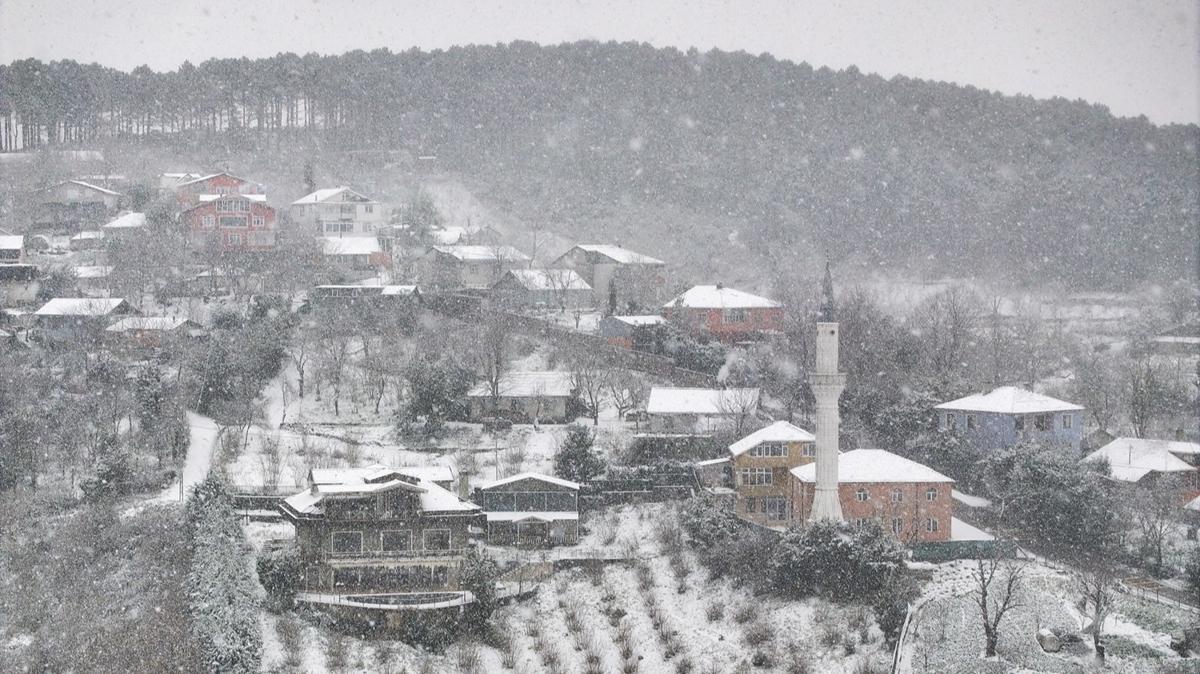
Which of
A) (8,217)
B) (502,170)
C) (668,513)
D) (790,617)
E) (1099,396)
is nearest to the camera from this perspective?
(790,617)

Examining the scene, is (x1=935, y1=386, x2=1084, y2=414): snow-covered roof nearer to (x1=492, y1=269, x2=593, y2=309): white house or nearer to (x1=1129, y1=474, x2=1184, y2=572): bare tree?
(x1=1129, y1=474, x2=1184, y2=572): bare tree

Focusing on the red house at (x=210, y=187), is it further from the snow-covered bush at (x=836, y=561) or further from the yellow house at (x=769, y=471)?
the snow-covered bush at (x=836, y=561)

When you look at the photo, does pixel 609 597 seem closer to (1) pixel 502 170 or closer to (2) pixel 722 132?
(1) pixel 502 170

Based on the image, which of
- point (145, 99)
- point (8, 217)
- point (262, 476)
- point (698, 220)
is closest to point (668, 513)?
point (262, 476)

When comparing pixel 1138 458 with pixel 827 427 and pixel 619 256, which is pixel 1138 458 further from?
pixel 619 256

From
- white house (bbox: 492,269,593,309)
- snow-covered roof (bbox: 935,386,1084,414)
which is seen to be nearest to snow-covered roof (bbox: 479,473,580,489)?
snow-covered roof (bbox: 935,386,1084,414)

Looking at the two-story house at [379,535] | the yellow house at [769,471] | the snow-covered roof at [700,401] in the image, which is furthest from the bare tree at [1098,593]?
the two-story house at [379,535]

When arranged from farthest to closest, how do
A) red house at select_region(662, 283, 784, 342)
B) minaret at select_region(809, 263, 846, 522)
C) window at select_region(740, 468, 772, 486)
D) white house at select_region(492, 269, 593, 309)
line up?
white house at select_region(492, 269, 593, 309) < red house at select_region(662, 283, 784, 342) < window at select_region(740, 468, 772, 486) < minaret at select_region(809, 263, 846, 522)
